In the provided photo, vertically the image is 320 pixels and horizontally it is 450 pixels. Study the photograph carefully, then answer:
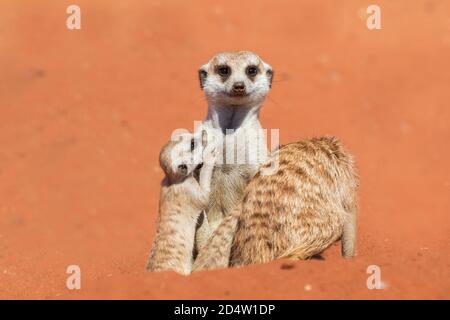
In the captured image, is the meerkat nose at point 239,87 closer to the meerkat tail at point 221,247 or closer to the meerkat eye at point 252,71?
the meerkat eye at point 252,71

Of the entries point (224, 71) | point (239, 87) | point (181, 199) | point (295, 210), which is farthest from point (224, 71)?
point (295, 210)

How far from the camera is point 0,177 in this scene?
7.61 m

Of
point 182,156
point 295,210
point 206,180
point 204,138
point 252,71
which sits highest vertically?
point 252,71

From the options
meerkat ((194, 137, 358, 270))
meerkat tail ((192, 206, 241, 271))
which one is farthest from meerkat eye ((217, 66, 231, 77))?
meerkat tail ((192, 206, 241, 271))

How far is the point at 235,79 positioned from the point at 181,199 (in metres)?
0.79

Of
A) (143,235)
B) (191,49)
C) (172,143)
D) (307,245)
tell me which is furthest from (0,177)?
(307,245)

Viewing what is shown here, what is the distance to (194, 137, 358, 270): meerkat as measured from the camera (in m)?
3.98

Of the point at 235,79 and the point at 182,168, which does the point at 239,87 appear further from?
the point at 182,168

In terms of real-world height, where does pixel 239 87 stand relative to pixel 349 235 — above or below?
above

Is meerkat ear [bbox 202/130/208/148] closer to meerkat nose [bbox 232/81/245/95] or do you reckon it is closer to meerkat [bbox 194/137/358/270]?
meerkat nose [bbox 232/81/245/95]

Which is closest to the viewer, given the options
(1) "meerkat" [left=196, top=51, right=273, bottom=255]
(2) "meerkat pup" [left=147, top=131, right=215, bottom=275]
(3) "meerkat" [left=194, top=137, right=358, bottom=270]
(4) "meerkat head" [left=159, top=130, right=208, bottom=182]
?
(3) "meerkat" [left=194, top=137, right=358, bottom=270]

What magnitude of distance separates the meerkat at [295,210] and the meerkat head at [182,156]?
1.57 ft

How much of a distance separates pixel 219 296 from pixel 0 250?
381 cm

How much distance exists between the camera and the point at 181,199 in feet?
15.0
